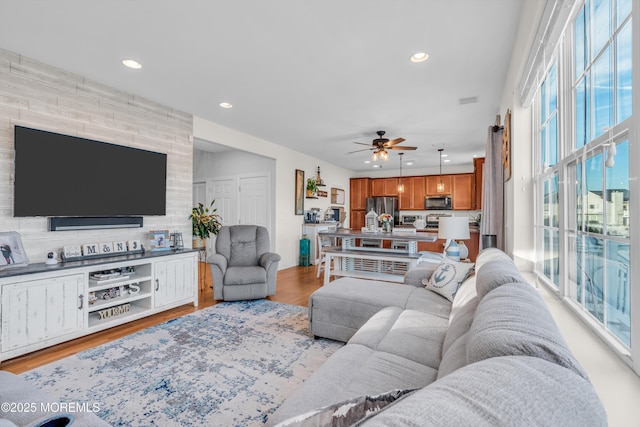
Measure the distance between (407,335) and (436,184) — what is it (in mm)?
7139

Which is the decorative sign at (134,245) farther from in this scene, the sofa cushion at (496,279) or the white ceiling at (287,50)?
the sofa cushion at (496,279)

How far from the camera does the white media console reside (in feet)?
7.67

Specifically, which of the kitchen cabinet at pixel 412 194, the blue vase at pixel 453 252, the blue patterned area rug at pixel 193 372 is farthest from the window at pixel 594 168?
the kitchen cabinet at pixel 412 194

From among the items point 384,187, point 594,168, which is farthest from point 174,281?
point 384,187

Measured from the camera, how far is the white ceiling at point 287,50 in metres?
2.06

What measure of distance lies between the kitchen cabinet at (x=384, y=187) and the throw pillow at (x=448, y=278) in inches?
244

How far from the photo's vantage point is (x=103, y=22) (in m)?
2.21

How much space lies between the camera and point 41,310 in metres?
2.47

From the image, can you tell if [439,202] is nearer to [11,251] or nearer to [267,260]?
[267,260]

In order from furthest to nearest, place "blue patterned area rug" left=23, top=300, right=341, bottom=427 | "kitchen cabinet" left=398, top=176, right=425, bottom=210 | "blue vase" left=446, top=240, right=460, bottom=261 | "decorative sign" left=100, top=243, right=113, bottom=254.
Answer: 1. "kitchen cabinet" left=398, top=176, right=425, bottom=210
2. "blue vase" left=446, top=240, right=460, bottom=261
3. "decorative sign" left=100, top=243, right=113, bottom=254
4. "blue patterned area rug" left=23, top=300, right=341, bottom=427

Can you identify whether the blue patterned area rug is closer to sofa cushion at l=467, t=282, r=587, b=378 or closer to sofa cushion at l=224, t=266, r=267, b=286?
sofa cushion at l=224, t=266, r=267, b=286

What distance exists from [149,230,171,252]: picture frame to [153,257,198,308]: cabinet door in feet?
1.01

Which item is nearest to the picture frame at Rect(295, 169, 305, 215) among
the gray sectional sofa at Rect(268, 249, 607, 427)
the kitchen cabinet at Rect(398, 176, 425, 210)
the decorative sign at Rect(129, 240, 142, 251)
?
the kitchen cabinet at Rect(398, 176, 425, 210)

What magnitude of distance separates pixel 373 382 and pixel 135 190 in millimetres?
3483
